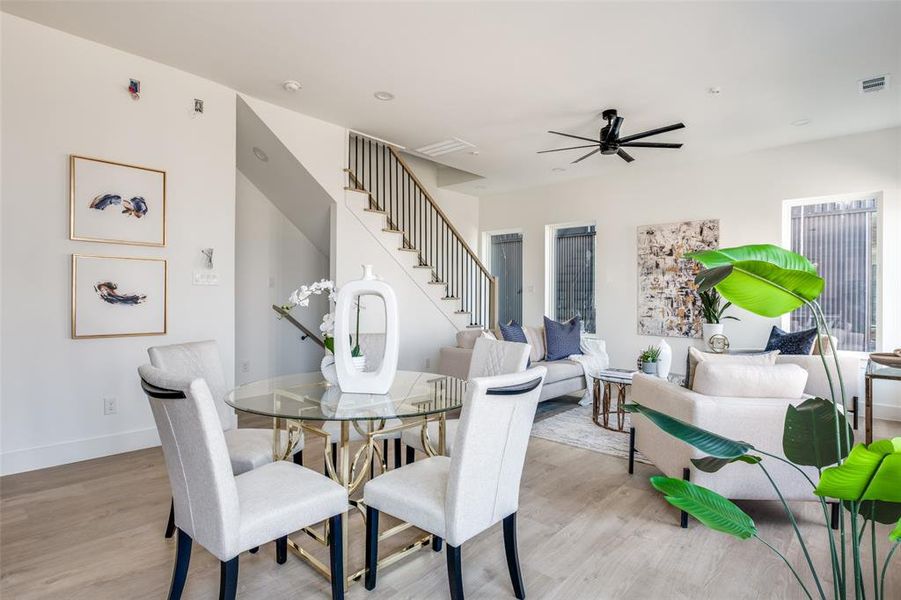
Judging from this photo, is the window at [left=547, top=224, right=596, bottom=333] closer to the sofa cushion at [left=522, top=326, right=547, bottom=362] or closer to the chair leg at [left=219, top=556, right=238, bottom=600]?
the sofa cushion at [left=522, top=326, right=547, bottom=362]

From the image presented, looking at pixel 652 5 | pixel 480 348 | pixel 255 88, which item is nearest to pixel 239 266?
pixel 255 88

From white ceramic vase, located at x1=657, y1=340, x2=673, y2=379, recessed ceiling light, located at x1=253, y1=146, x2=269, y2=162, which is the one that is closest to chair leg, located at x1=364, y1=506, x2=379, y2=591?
white ceramic vase, located at x1=657, y1=340, x2=673, y2=379

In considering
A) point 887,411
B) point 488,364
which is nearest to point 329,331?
point 488,364

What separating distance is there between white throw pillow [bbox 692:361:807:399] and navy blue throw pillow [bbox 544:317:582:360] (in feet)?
9.56

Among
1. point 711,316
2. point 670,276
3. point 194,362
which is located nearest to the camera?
point 194,362

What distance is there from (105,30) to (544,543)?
4164mm

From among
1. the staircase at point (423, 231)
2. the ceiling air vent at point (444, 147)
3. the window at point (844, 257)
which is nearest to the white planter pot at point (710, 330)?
the window at point (844, 257)

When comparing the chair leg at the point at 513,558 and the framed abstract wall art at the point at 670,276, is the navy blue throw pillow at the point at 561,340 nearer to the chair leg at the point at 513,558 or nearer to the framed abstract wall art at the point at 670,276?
the framed abstract wall art at the point at 670,276

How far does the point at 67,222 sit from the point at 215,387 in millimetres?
1818

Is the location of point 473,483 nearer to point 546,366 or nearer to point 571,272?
point 546,366

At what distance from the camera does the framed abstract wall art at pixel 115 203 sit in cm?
328

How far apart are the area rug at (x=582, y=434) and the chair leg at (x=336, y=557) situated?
2.39 meters

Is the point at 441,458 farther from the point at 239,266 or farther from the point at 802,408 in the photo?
the point at 239,266

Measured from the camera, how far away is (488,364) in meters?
2.58
